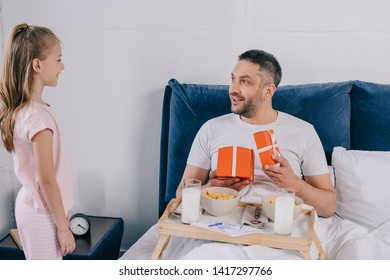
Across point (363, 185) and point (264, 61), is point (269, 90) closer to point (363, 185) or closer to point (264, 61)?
point (264, 61)

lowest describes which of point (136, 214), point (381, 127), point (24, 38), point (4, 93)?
point (136, 214)

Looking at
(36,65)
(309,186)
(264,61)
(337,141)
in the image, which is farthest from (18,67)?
(337,141)

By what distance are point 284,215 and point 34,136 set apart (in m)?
0.76

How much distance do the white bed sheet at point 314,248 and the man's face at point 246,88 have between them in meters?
0.51

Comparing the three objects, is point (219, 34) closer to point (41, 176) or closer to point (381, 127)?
point (381, 127)

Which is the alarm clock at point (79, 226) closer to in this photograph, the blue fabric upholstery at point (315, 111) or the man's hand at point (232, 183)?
the blue fabric upholstery at point (315, 111)

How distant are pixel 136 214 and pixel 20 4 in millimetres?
1153

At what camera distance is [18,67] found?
132cm

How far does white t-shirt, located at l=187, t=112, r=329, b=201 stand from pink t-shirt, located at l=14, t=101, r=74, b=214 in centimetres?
54

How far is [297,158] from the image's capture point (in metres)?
1.72

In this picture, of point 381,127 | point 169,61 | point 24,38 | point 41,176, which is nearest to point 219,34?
point 169,61

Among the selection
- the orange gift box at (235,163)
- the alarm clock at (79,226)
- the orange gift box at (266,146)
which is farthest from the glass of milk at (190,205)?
the alarm clock at (79,226)

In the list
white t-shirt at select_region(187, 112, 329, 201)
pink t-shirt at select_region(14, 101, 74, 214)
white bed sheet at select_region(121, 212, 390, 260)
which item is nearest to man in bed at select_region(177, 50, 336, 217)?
white t-shirt at select_region(187, 112, 329, 201)
